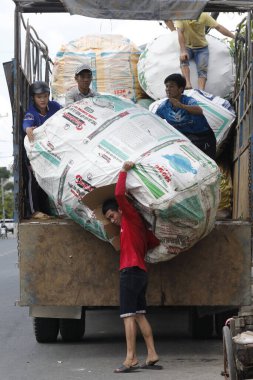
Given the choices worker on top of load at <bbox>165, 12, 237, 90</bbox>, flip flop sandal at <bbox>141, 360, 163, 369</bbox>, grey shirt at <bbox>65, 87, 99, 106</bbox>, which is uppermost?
worker on top of load at <bbox>165, 12, 237, 90</bbox>

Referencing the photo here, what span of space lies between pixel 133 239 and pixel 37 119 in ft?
5.69

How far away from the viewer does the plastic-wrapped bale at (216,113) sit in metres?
9.72

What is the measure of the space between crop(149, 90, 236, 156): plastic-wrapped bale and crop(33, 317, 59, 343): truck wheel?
2.31 metres

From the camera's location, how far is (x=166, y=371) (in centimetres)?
783

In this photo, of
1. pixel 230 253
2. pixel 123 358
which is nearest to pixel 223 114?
pixel 230 253

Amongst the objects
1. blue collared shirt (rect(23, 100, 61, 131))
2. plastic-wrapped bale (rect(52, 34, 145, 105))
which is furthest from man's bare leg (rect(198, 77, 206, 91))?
blue collared shirt (rect(23, 100, 61, 131))

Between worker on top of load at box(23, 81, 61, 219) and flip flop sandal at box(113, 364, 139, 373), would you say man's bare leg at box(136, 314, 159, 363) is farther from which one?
worker on top of load at box(23, 81, 61, 219)

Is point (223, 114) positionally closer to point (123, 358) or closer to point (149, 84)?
point (149, 84)

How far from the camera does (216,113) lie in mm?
9734

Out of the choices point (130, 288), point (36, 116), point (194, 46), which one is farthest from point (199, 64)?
point (130, 288)

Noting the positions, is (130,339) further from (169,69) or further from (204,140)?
(169,69)

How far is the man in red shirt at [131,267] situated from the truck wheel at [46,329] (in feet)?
5.56

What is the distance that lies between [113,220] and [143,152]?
0.60 m

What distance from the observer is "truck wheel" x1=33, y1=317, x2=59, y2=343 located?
370 inches
